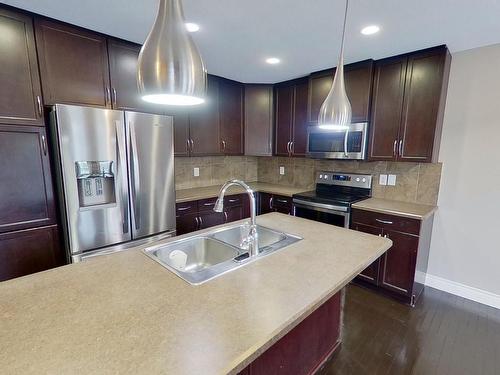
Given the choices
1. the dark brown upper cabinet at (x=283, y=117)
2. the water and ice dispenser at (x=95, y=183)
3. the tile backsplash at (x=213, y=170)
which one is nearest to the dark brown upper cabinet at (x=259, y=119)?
the dark brown upper cabinet at (x=283, y=117)

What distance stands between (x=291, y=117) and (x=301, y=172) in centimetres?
81

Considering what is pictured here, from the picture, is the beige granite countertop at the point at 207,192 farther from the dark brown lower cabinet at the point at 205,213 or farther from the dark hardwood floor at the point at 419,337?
the dark hardwood floor at the point at 419,337

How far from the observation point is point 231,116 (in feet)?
11.3

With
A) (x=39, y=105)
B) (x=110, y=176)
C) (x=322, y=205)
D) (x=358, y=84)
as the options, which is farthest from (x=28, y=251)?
(x=358, y=84)

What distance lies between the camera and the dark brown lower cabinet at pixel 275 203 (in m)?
3.25

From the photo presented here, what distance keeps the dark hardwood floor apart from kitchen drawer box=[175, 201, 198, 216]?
1.84 meters

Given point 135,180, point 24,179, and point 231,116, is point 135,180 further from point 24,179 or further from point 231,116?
point 231,116

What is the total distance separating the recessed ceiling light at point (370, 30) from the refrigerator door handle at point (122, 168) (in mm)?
2054

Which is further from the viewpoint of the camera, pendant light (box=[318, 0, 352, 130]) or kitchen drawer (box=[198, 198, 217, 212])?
kitchen drawer (box=[198, 198, 217, 212])

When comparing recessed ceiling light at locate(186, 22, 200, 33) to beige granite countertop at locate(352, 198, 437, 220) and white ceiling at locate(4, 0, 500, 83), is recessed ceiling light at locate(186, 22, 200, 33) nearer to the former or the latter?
white ceiling at locate(4, 0, 500, 83)

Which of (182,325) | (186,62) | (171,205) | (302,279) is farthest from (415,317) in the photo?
(186,62)

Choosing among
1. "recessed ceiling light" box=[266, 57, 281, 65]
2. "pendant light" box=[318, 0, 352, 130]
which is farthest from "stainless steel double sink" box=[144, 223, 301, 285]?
"recessed ceiling light" box=[266, 57, 281, 65]

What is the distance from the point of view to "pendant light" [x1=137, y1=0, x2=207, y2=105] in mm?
781

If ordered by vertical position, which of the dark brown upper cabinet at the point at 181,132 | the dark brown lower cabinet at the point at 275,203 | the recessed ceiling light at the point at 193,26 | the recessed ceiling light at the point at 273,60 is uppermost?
the recessed ceiling light at the point at 273,60
